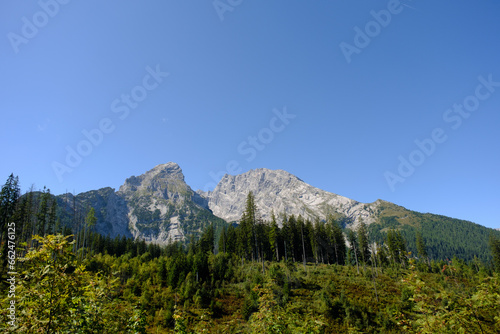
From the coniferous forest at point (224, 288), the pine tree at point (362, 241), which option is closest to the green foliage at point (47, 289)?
the coniferous forest at point (224, 288)

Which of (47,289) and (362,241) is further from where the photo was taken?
(362,241)

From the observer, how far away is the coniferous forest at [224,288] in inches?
199

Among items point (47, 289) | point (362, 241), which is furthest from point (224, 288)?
point (362, 241)

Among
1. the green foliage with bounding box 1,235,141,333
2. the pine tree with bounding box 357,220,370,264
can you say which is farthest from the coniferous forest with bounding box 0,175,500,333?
the pine tree with bounding box 357,220,370,264

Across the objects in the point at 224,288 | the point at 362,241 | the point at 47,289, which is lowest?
the point at 224,288

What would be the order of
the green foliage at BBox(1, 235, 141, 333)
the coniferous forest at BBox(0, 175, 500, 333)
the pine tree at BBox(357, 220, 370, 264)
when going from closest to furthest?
1. the green foliage at BBox(1, 235, 141, 333)
2. the coniferous forest at BBox(0, 175, 500, 333)
3. the pine tree at BBox(357, 220, 370, 264)

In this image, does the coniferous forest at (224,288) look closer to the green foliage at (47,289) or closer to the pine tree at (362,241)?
the green foliage at (47,289)

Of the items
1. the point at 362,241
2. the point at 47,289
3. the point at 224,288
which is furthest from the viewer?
the point at 362,241

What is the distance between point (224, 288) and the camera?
149 ft

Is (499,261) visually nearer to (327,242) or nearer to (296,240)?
(327,242)

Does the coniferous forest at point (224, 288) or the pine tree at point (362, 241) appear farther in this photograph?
the pine tree at point (362, 241)

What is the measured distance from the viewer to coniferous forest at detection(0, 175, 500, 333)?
506 centimetres

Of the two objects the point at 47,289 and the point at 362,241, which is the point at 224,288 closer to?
the point at 47,289

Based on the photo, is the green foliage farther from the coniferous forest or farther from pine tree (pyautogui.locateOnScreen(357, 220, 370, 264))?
pine tree (pyautogui.locateOnScreen(357, 220, 370, 264))
